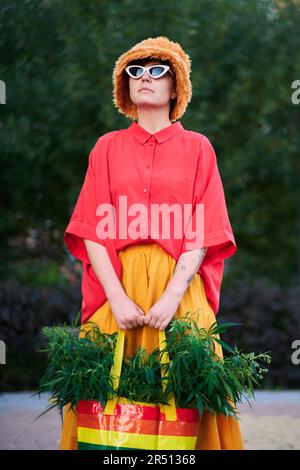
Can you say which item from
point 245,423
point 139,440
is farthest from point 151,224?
point 245,423

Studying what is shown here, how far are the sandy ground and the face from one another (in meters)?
2.31

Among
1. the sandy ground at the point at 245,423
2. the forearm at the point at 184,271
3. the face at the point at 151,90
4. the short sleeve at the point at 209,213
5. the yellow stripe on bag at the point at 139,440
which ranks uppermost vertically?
the face at the point at 151,90

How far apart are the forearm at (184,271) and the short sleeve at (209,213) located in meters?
0.03

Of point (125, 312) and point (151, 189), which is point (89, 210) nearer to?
point (151, 189)

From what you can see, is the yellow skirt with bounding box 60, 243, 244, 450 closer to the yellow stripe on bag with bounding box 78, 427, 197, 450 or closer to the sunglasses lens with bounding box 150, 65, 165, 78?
the yellow stripe on bag with bounding box 78, 427, 197, 450

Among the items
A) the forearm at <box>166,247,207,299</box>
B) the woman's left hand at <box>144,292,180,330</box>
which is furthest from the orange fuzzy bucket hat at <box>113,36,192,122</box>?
the woman's left hand at <box>144,292,180,330</box>

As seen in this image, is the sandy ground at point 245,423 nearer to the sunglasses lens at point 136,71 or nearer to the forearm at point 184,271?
the forearm at point 184,271

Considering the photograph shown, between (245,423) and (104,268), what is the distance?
3.02m

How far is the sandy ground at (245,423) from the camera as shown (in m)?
5.09

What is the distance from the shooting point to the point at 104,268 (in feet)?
10.7

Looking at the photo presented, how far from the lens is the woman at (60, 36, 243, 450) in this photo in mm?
3264

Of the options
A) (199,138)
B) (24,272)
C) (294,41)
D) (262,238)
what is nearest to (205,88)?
(294,41)

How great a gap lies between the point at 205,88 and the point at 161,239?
4.74m

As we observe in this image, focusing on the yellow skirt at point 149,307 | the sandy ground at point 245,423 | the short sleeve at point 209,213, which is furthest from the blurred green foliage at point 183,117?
the yellow skirt at point 149,307
